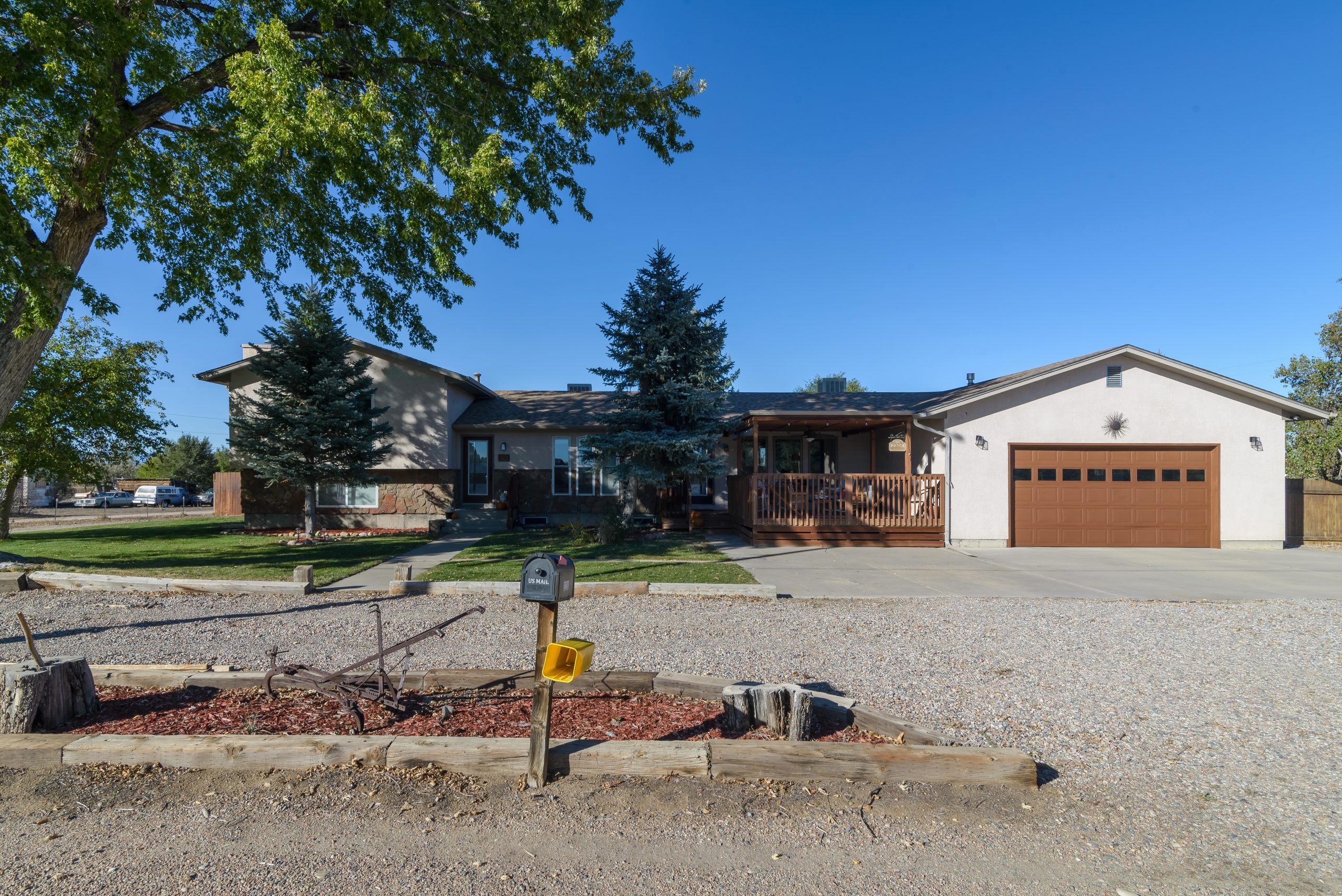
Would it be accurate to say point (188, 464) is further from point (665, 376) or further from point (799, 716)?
point (799, 716)

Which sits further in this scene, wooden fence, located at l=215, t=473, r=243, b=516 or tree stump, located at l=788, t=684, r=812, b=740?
wooden fence, located at l=215, t=473, r=243, b=516

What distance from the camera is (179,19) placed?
31.0 feet

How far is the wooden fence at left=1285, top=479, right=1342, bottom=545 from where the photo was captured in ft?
52.3

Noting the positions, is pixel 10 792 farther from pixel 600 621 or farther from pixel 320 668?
pixel 600 621

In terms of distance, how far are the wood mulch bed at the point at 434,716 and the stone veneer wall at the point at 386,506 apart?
1390 centimetres

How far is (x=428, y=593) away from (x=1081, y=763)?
7.87 meters

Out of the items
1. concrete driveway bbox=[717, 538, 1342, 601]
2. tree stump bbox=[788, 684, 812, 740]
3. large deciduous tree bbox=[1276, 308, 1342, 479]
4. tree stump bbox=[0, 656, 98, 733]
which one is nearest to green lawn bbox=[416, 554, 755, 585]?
concrete driveway bbox=[717, 538, 1342, 601]

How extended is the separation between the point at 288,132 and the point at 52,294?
3.55 metres

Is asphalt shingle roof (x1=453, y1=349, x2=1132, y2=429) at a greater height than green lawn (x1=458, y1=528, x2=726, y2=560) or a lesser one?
greater

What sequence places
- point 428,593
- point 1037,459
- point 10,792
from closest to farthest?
point 10,792 → point 428,593 → point 1037,459

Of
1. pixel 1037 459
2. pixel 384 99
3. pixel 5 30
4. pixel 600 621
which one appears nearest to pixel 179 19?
pixel 5 30

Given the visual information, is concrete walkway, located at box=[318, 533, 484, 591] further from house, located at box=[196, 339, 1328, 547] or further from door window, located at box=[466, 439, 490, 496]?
house, located at box=[196, 339, 1328, 547]

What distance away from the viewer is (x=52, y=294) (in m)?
7.70

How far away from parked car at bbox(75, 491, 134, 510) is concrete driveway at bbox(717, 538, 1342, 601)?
4909 cm
